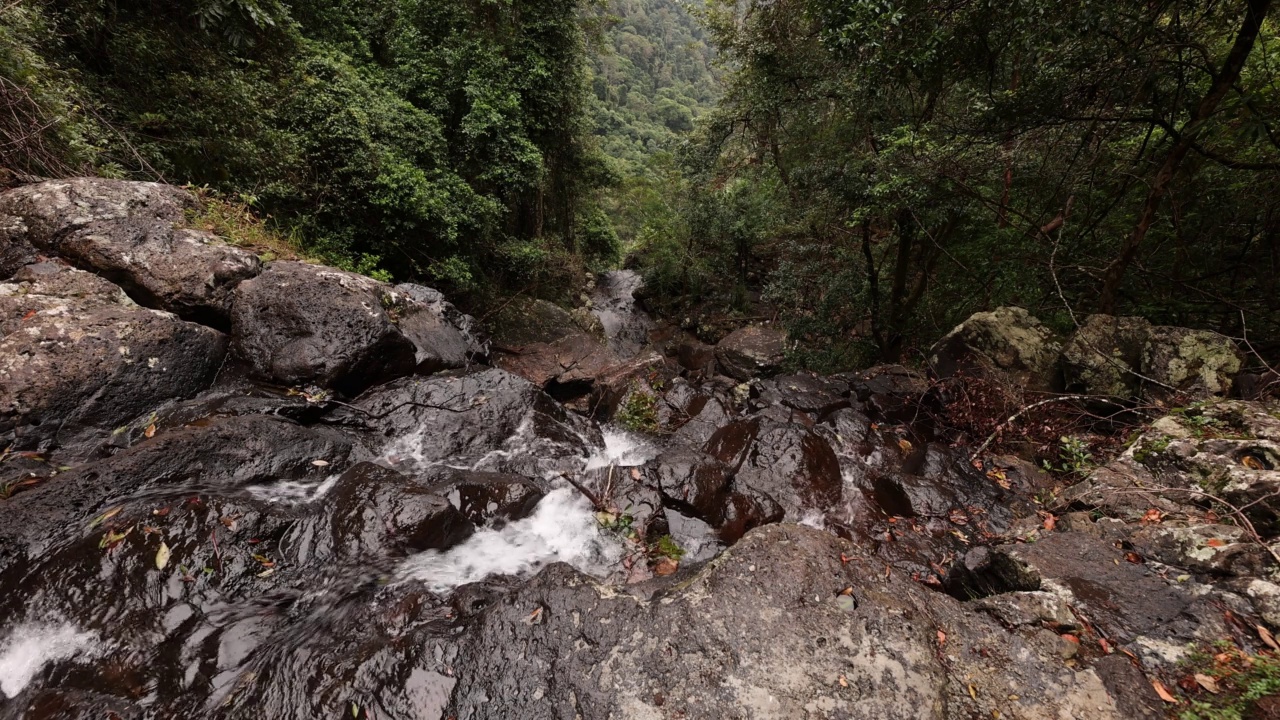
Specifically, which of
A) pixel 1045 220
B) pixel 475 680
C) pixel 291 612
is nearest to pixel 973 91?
pixel 1045 220

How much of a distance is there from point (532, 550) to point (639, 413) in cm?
338

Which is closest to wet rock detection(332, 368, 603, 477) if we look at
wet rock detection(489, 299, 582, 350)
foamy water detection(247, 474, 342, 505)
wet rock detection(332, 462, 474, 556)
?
foamy water detection(247, 474, 342, 505)

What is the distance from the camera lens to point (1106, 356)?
6.09 metres

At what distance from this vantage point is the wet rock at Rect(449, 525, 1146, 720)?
2.42 meters

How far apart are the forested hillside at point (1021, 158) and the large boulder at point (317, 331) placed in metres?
7.11

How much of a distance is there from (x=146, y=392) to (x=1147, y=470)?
32.4 feet

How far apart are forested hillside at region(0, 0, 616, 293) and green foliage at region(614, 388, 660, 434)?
5.00 meters

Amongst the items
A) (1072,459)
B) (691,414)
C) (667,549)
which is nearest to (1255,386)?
(1072,459)

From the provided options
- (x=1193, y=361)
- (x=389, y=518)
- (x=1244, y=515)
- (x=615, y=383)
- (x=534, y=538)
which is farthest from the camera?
(x=615, y=383)

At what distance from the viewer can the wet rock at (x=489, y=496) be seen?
4535 millimetres

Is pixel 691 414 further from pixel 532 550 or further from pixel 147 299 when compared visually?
pixel 147 299

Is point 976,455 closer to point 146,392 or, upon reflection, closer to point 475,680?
point 475,680

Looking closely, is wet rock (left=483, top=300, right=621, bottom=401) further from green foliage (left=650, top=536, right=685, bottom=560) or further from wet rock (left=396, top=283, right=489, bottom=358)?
green foliage (left=650, top=536, right=685, bottom=560)

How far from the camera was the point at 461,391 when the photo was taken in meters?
6.45
